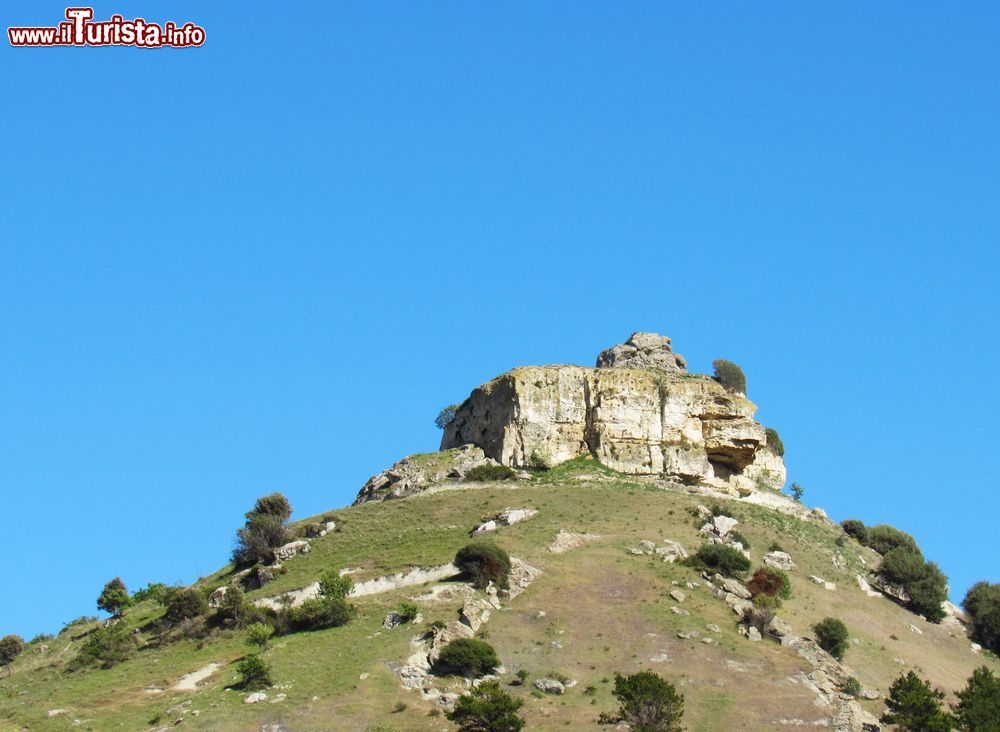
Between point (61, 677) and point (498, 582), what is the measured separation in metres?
23.1

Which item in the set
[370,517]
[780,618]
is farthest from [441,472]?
[780,618]

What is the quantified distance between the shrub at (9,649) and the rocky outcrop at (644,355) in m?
47.2

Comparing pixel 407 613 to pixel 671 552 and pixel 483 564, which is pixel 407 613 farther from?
pixel 671 552

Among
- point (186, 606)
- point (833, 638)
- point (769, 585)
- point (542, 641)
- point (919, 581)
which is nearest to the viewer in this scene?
point (542, 641)

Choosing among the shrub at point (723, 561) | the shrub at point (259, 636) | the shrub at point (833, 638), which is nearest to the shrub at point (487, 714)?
the shrub at point (259, 636)

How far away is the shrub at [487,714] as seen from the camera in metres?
51.8

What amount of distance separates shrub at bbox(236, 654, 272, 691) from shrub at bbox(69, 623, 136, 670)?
1305cm

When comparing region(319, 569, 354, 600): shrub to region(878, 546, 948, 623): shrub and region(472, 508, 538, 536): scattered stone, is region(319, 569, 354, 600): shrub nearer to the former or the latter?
region(472, 508, 538, 536): scattered stone

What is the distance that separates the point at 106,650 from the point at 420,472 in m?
28.7

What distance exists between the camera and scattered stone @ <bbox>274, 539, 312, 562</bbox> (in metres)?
80.5

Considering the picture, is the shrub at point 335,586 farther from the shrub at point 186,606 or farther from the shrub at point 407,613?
the shrub at point 186,606

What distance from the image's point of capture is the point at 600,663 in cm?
6003

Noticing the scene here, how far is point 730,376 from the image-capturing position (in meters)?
101

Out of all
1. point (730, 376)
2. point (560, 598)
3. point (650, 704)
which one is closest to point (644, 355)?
point (730, 376)
